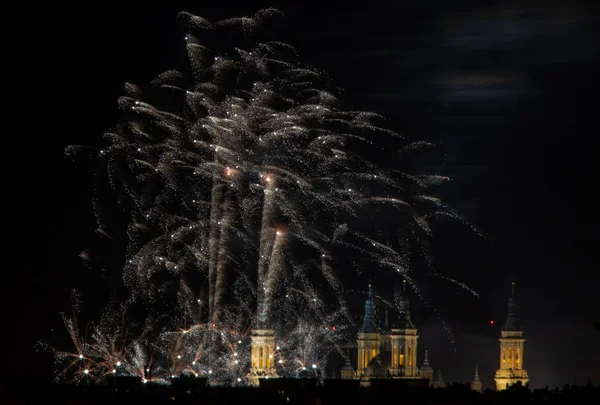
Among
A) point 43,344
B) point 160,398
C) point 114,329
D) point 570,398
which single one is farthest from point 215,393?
point 43,344

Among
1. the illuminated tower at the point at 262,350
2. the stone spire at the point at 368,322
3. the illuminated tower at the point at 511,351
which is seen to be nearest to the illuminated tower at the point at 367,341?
the stone spire at the point at 368,322

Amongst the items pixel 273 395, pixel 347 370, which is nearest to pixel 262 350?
pixel 347 370

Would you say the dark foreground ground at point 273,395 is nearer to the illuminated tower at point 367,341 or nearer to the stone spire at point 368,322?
the illuminated tower at point 367,341

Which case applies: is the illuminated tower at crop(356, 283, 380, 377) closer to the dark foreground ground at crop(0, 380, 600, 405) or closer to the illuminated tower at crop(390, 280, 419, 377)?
the illuminated tower at crop(390, 280, 419, 377)

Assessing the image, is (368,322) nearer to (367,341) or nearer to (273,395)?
(367,341)

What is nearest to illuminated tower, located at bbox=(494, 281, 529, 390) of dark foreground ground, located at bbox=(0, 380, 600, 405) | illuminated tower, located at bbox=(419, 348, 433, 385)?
illuminated tower, located at bbox=(419, 348, 433, 385)

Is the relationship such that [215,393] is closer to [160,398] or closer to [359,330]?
[160,398]
